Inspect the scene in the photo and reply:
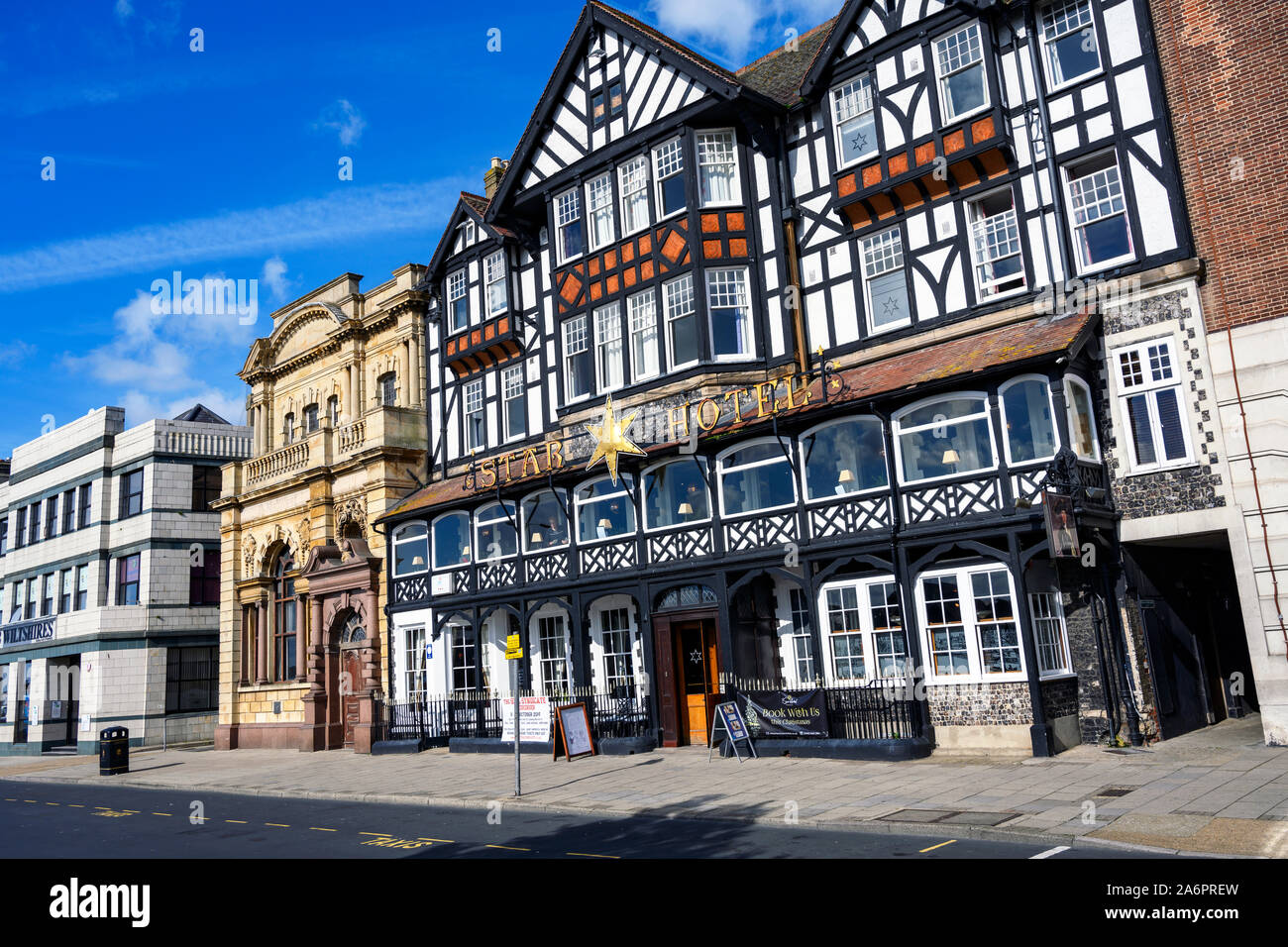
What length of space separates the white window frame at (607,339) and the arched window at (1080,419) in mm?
11589

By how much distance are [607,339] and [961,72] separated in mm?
10738

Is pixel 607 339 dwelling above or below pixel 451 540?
above

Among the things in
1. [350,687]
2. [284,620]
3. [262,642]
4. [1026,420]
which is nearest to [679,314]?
[1026,420]

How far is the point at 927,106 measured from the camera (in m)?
21.0

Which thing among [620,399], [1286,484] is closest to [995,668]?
[1286,484]

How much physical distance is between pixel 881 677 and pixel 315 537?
2114 centimetres

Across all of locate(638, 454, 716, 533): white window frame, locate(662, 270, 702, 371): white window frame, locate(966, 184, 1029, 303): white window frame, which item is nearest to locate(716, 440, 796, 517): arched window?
locate(638, 454, 716, 533): white window frame

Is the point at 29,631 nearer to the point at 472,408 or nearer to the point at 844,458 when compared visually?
the point at 472,408

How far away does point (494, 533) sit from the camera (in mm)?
27922

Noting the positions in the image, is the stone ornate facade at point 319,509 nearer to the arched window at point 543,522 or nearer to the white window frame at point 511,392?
the white window frame at point 511,392

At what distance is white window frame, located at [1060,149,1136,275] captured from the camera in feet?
60.6

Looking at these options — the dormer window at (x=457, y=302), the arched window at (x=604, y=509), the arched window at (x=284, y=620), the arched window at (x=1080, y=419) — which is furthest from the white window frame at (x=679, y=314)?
the arched window at (x=284, y=620)

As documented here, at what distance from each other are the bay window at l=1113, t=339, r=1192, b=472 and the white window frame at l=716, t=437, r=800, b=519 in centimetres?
656

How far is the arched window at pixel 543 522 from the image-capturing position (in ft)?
86.2
